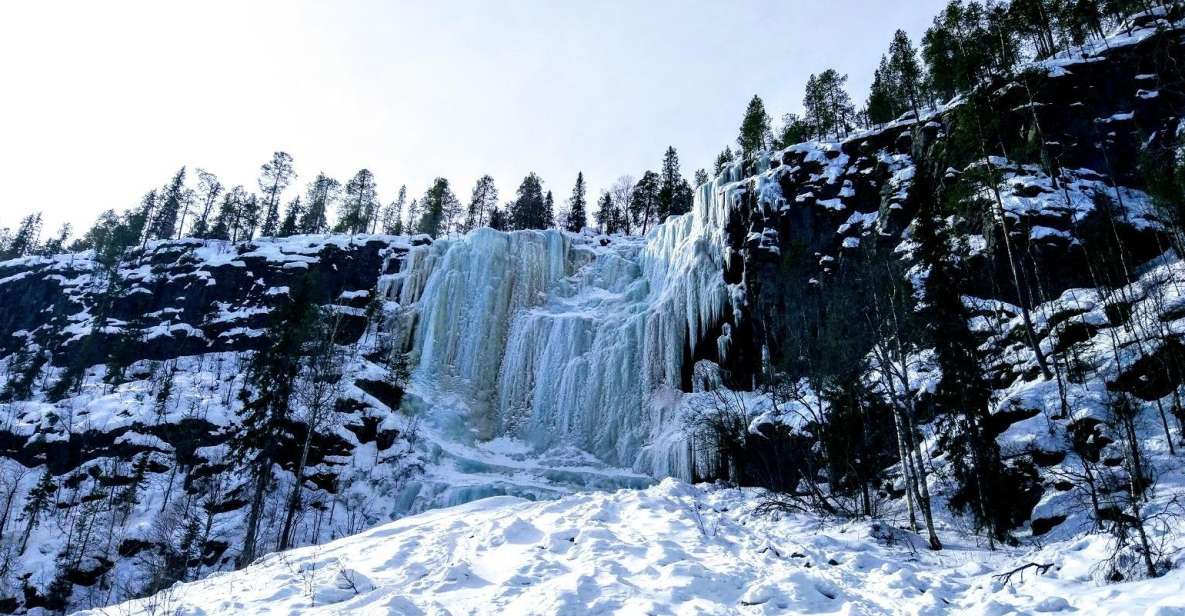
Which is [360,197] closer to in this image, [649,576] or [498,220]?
[498,220]

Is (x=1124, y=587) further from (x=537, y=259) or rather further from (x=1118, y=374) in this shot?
(x=537, y=259)

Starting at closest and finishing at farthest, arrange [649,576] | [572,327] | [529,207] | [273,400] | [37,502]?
[649,576]
[273,400]
[37,502]
[572,327]
[529,207]

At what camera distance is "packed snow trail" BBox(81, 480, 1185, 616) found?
→ 6.02 m

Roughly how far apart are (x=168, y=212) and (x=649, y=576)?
262ft

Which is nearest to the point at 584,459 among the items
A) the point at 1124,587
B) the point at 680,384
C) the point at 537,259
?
the point at 680,384

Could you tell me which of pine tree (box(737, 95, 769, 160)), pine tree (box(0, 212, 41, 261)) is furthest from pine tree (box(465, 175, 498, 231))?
pine tree (box(0, 212, 41, 261))

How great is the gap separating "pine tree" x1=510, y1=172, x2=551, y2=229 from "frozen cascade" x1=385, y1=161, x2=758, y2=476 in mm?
20505

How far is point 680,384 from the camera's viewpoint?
1231 inches

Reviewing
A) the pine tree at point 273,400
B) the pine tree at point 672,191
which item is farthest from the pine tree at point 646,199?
the pine tree at point 273,400

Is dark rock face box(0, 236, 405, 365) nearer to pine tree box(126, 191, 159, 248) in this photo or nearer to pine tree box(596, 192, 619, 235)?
pine tree box(126, 191, 159, 248)

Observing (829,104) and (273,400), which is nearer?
(273,400)

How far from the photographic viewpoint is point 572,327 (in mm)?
35062

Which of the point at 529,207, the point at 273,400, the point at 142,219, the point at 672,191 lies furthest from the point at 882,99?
the point at 142,219

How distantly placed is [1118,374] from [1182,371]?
177cm
